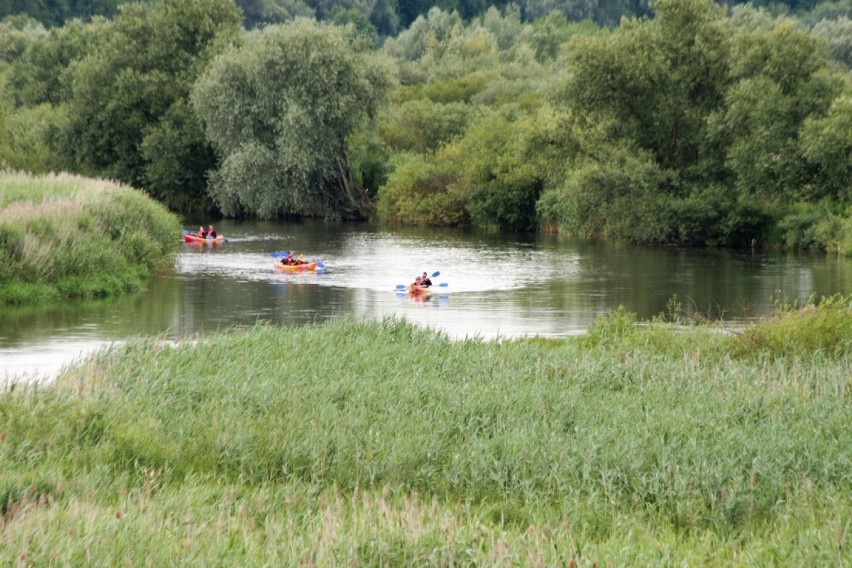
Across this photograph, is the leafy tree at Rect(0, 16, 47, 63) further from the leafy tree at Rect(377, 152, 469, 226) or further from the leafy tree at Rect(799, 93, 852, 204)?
the leafy tree at Rect(799, 93, 852, 204)

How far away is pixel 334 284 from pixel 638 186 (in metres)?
20.7

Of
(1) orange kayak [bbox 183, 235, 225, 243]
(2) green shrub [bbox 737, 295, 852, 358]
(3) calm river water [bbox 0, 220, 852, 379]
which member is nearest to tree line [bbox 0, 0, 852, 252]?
(3) calm river water [bbox 0, 220, 852, 379]

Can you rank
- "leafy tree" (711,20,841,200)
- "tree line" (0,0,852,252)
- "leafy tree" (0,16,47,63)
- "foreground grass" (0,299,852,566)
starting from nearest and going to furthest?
"foreground grass" (0,299,852,566), "leafy tree" (711,20,841,200), "tree line" (0,0,852,252), "leafy tree" (0,16,47,63)

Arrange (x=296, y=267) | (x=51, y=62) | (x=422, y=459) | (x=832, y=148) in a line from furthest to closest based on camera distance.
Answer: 1. (x=51, y=62)
2. (x=832, y=148)
3. (x=296, y=267)
4. (x=422, y=459)

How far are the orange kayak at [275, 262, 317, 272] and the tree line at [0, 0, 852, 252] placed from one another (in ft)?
52.4

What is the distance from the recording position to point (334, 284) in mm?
35844

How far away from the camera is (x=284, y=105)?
199 ft

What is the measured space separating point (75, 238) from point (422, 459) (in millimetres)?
21245

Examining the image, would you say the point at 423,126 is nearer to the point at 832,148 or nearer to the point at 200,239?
the point at 200,239

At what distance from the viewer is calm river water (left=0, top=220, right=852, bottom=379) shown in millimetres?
→ 25406

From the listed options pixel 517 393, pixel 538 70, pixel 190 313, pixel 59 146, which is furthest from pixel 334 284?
pixel 538 70

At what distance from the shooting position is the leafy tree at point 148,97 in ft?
227

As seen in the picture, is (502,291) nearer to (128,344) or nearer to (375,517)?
(128,344)

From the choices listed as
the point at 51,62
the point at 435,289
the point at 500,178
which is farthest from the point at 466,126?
the point at 435,289
